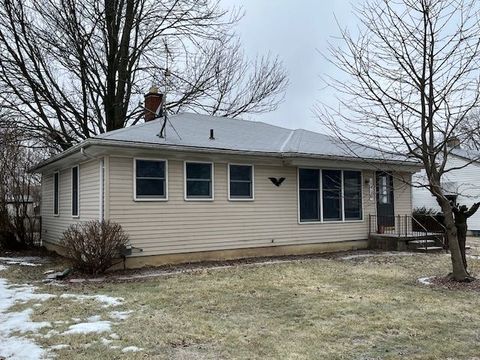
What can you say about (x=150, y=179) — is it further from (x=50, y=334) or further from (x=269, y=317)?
(x=50, y=334)

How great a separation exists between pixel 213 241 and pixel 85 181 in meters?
3.55

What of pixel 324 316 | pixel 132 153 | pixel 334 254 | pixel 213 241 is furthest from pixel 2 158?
pixel 324 316

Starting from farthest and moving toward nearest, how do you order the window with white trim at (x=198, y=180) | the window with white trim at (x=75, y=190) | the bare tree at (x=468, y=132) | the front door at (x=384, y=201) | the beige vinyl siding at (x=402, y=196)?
the beige vinyl siding at (x=402, y=196) < the front door at (x=384, y=201) < the window with white trim at (x=75, y=190) < the window with white trim at (x=198, y=180) < the bare tree at (x=468, y=132)

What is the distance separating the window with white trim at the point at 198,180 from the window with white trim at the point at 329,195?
300cm

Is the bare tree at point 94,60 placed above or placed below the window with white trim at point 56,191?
above

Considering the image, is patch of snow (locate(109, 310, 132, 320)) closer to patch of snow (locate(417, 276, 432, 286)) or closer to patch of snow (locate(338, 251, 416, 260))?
patch of snow (locate(417, 276, 432, 286))

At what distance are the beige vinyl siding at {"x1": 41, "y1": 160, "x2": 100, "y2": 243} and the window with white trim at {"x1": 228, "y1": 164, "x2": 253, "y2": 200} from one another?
3.40 meters

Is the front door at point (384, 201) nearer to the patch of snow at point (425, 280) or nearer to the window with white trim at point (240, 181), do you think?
the window with white trim at point (240, 181)

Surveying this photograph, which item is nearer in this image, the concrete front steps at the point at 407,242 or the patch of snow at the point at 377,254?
the patch of snow at the point at 377,254

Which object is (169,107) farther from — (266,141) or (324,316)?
(324,316)

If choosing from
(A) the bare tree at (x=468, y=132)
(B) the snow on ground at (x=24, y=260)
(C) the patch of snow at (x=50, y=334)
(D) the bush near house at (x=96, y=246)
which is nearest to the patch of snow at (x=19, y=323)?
(C) the patch of snow at (x=50, y=334)

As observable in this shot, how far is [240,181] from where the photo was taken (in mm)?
11891

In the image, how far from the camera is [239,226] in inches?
463

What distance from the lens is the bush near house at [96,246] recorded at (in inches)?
359
